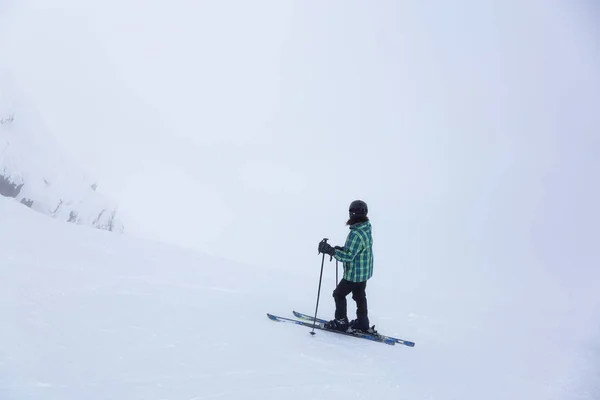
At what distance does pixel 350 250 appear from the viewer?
6934 mm

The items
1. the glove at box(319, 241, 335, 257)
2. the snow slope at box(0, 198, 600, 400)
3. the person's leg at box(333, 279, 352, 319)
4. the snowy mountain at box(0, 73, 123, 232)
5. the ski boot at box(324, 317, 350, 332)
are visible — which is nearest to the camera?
the snow slope at box(0, 198, 600, 400)

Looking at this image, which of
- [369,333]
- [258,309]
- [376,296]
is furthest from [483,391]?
[376,296]

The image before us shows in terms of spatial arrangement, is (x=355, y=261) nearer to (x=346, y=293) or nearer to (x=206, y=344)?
(x=346, y=293)

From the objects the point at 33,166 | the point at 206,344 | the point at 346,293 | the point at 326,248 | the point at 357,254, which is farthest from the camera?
the point at 33,166

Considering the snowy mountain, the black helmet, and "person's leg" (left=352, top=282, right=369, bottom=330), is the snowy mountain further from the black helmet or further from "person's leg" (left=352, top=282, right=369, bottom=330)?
"person's leg" (left=352, top=282, right=369, bottom=330)

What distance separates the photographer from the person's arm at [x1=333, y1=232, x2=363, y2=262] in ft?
22.7

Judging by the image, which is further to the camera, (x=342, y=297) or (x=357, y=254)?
(x=342, y=297)

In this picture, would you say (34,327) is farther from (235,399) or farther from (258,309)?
(258,309)

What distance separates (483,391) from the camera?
5191 millimetres

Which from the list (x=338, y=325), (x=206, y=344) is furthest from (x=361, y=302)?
(x=206, y=344)

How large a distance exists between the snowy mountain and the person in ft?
102

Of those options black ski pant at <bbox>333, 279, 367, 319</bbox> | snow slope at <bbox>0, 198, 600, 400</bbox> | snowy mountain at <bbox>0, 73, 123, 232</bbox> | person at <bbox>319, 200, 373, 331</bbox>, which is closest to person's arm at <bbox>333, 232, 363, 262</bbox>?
person at <bbox>319, 200, 373, 331</bbox>

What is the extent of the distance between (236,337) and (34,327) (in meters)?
2.64

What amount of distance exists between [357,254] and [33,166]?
34.8 metres
